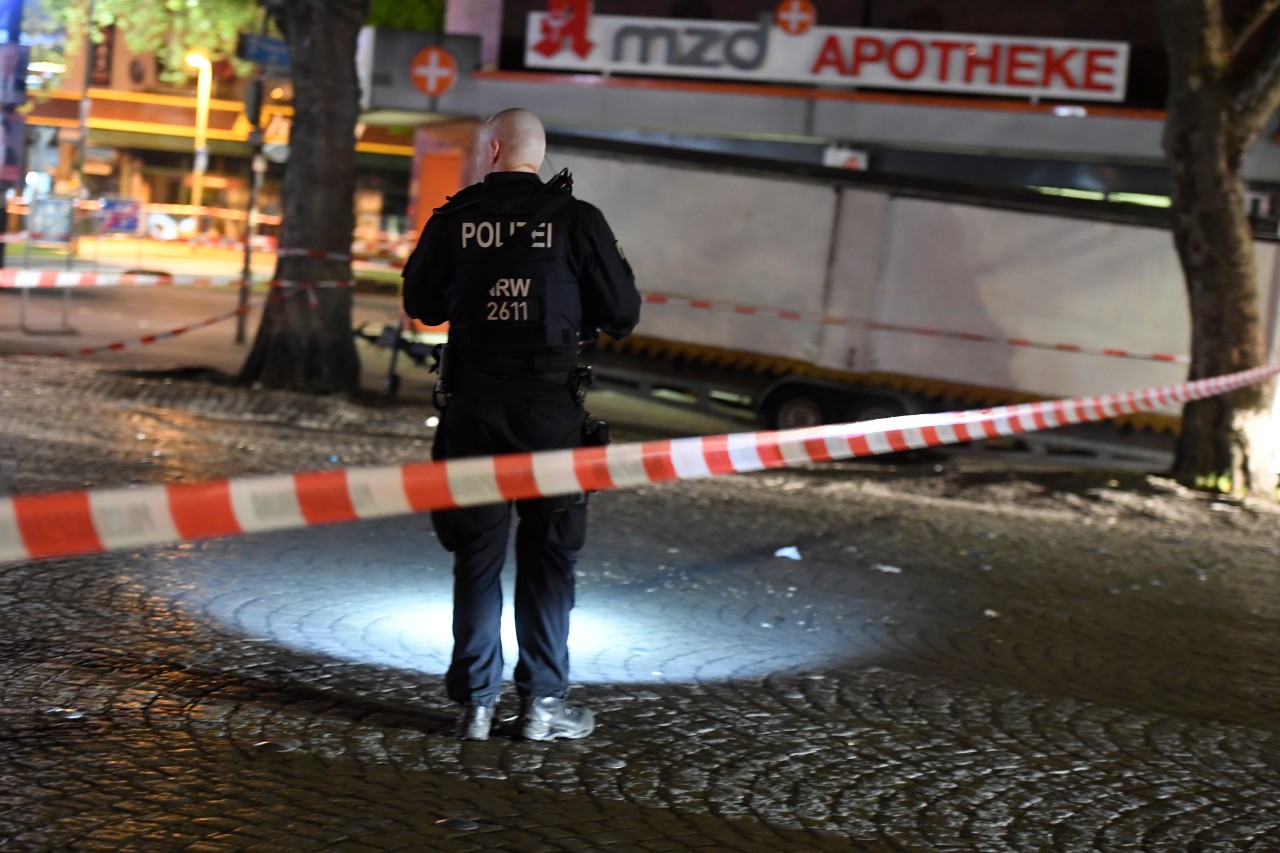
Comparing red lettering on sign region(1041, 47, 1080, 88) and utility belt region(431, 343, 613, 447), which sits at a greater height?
red lettering on sign region(1041, 47, 1080, 88)

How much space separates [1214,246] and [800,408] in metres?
4.56

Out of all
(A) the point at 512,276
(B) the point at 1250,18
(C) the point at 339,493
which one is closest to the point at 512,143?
(A) the point at 512,276

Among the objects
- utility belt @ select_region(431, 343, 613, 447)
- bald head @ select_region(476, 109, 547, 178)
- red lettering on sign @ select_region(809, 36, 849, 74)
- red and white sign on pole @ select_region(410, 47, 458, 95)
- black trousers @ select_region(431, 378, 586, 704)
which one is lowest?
black trousers @ select_region(431, 378, 586, 704)

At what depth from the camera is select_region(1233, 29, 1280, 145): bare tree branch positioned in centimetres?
1184

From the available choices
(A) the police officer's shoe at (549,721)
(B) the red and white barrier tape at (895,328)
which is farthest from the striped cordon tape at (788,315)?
(A) the police officer's shoe at (549,721)

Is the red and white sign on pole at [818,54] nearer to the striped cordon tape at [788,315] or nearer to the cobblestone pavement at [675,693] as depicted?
the striped cordon tape at [788,315]

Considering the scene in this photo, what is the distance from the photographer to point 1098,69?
72.1ft

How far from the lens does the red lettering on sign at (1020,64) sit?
2214 centimetres

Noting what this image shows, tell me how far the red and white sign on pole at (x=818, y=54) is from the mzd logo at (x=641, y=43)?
0.01 m

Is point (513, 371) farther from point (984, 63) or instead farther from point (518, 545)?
point (984, 63)

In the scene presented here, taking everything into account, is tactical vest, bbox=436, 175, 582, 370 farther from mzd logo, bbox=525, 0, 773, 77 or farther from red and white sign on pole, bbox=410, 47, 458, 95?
red and white sign on pole, bbox=410, 47, 458, 95

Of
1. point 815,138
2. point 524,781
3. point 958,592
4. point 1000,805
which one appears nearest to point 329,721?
point 524,781

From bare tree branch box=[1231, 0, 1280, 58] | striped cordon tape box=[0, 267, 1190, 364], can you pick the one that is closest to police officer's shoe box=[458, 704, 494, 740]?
bare tree branch box=[1231, 0, 1280, 58]

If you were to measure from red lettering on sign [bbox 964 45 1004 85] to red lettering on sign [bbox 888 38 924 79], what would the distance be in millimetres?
641
